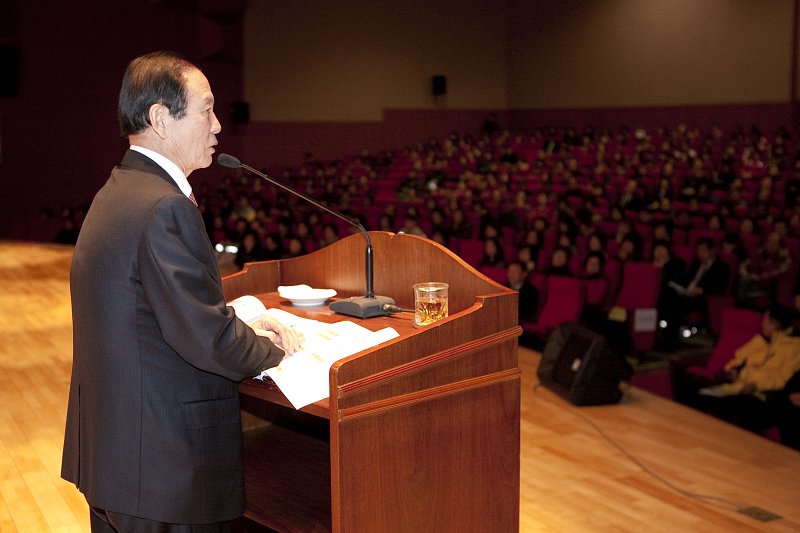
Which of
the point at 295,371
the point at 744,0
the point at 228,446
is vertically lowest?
the point at 228,446

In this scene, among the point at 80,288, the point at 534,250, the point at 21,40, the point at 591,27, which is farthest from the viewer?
the point at 591,27

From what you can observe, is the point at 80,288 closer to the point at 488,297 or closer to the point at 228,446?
the point at 228,446

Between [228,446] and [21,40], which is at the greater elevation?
[21,40]

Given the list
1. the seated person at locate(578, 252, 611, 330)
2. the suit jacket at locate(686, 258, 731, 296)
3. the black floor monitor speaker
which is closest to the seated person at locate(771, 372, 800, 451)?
the black floor monitor speaker

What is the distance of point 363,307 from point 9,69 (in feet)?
33.6

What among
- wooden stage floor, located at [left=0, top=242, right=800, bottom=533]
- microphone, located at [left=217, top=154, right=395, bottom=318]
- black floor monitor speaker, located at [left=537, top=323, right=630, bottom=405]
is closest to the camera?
microphone, located at [left=217, top=154, right=395, bottom=318]

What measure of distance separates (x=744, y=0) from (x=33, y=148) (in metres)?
9.26

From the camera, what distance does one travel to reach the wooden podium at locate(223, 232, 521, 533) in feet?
3.81

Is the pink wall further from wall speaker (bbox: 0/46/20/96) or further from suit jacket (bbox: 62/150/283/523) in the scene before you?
suit jacket (bbox: 62/150/283/523)

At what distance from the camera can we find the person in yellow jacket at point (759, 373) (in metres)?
3.38

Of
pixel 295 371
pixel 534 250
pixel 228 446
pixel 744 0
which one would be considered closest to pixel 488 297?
pixel 295 371

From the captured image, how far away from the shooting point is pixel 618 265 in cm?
519

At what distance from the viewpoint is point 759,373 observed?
349 cm

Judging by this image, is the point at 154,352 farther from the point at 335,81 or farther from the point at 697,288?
the point at 335,81
